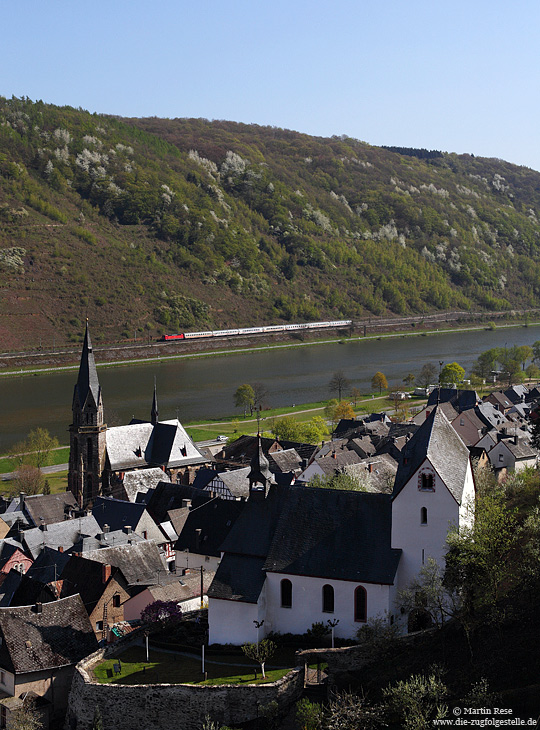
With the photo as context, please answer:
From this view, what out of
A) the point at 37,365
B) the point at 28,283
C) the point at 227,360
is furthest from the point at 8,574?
the point at 28,283

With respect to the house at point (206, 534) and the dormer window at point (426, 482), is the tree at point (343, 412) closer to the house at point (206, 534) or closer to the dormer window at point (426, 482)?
the house at point (206, 534)

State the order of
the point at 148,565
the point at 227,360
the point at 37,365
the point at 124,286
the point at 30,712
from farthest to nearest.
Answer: the point at 124,286, the point at 227,360, the point at 37,365, the point at 148,565, the point at 30,712

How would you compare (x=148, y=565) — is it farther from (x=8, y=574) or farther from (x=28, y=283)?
(x=28, y=283)

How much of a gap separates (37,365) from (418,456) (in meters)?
124

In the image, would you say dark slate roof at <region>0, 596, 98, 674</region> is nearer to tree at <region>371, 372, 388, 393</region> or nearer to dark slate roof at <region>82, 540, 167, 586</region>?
dark slate roof at <region>82, 540, 167, 586</region>

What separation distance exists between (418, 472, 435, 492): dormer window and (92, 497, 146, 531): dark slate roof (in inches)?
802

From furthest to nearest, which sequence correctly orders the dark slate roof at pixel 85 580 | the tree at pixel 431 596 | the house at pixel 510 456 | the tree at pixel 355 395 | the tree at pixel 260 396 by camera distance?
the tree at pixel 355 395, the tree at pixel 260 396, the house at pixel 510 456, the dark slate roof at pixel 85 580, the tree at pixel 431 596

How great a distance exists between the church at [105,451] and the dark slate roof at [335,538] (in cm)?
2961

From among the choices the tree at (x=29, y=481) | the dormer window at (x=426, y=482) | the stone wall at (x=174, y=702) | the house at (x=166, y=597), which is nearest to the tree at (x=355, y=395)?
the tree at (x=29, y=481)

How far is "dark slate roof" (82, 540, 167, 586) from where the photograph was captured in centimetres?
3734

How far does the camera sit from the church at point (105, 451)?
61688mm

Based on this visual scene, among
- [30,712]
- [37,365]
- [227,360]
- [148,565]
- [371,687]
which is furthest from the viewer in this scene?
[227,360]

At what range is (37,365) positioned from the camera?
146625 millimetres

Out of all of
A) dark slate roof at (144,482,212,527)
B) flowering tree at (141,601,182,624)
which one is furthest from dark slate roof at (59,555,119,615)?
dark slate roof at (144,482,212,527)
